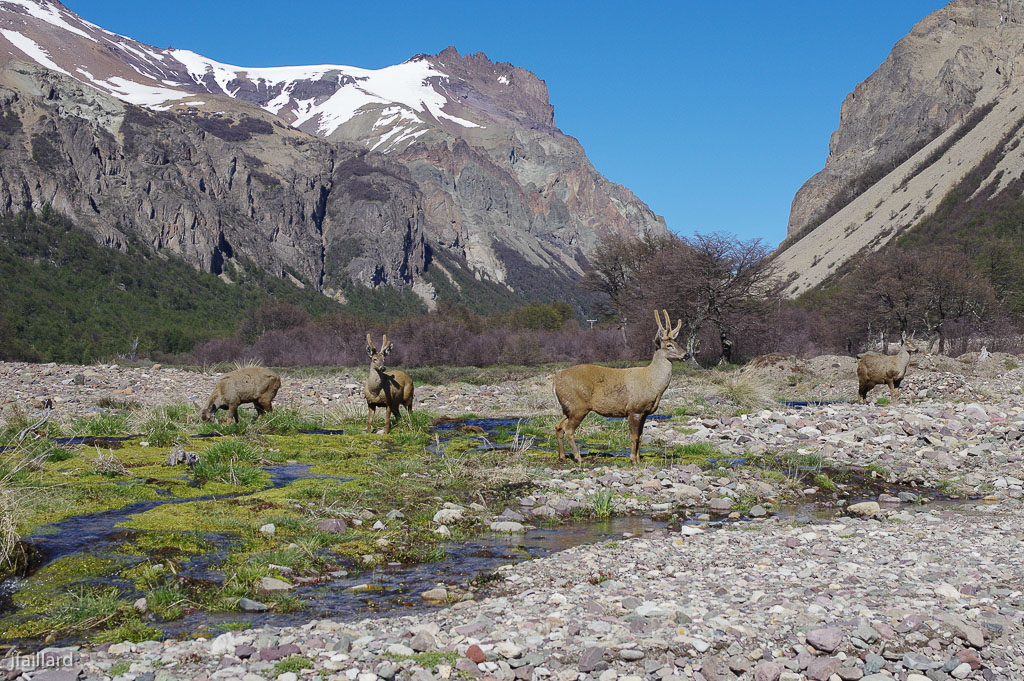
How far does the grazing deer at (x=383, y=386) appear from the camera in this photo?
15516 millimetres

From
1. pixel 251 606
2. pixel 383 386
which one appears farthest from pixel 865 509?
pixel 383 386

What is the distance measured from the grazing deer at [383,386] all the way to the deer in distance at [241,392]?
2325 mm

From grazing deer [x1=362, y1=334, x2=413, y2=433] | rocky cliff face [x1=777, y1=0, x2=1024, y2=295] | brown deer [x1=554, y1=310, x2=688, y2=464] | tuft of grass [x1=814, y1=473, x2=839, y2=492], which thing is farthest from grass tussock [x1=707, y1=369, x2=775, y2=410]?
rocky cliff face [x1=777, y1=0, x2=1024, y2=295]

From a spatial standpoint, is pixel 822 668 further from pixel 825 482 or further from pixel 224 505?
pixel 825 482

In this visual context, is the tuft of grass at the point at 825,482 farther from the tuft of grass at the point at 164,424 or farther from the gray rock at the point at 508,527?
the tuft of grass at the point at 164,424

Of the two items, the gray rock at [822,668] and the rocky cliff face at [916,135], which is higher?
the rocky cliff face at [916,135]

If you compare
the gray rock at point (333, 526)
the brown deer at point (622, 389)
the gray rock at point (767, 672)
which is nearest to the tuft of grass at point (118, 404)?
the brown deer at point (622, 389)

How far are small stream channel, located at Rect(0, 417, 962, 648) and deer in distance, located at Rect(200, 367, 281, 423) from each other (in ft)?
24.1

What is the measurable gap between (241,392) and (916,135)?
182915 mm

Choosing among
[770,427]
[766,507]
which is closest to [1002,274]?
[770,427]

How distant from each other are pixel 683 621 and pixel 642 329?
44.4 m

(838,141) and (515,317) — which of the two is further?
(838,141)

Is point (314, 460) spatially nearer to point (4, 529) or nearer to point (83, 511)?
point (83, 511)

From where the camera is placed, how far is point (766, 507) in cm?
985
